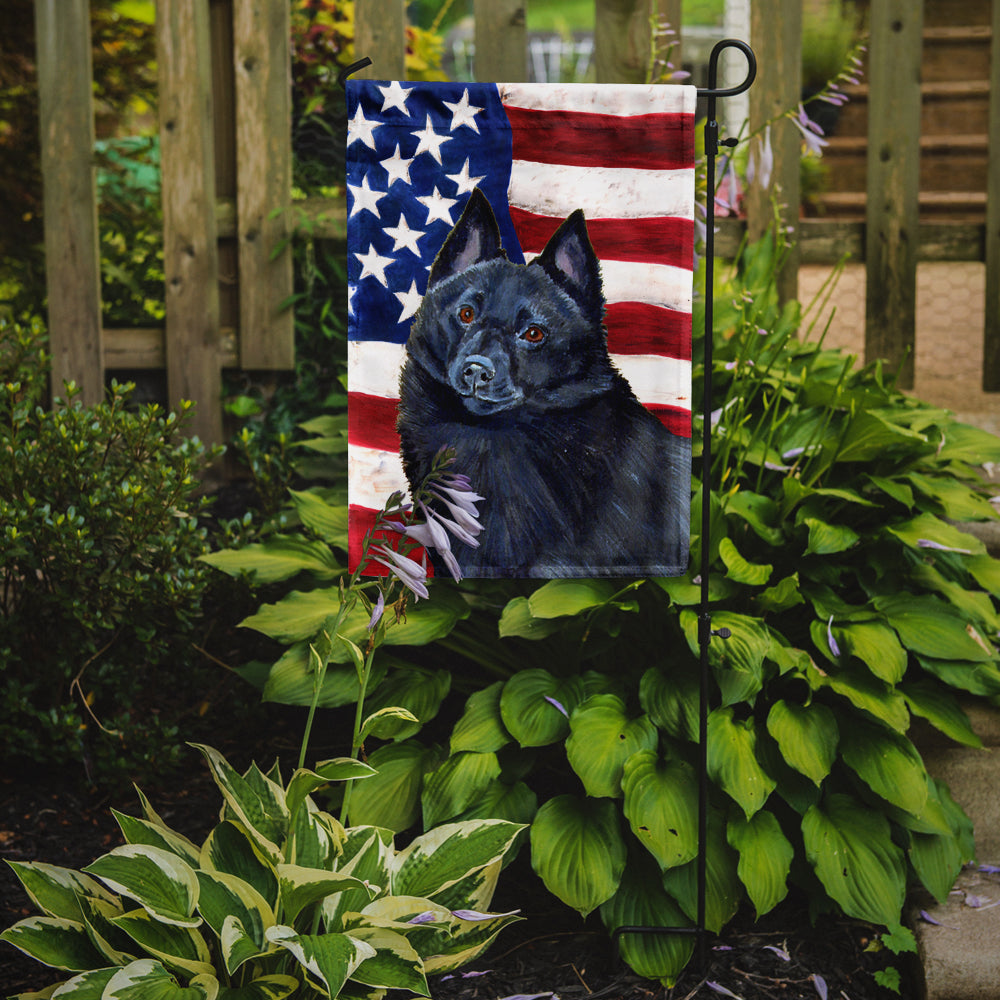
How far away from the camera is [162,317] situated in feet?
12.7

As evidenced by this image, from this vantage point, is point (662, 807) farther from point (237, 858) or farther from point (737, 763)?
point (237, 858)

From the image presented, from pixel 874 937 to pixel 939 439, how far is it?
4.14 feet

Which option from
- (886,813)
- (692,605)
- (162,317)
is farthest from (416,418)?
(162,317)

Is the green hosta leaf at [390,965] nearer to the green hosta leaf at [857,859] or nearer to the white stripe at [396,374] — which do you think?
the green hosta leaf at [857,859]

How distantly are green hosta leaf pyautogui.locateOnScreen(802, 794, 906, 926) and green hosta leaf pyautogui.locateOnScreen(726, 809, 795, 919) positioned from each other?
0.18 feet

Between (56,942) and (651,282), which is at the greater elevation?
(651,282)

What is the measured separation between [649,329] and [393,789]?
1095 mm

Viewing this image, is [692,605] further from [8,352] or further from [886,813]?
[8,352]

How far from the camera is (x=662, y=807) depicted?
1.98m

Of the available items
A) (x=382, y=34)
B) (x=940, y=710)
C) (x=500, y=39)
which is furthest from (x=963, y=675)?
(x=382, y=34)

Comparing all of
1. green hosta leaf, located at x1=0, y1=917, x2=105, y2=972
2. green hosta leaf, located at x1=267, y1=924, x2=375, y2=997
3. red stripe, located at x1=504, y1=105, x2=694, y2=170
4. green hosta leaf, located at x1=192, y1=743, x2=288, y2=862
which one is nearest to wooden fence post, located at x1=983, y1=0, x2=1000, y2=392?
red stripe, located at x1=504, y1=105, x2=694, y2=170

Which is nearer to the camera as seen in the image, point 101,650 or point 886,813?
point 886,813

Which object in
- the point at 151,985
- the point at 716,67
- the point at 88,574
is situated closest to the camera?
the point at 151,985

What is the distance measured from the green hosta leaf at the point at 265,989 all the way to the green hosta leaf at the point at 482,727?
23.4 inches
